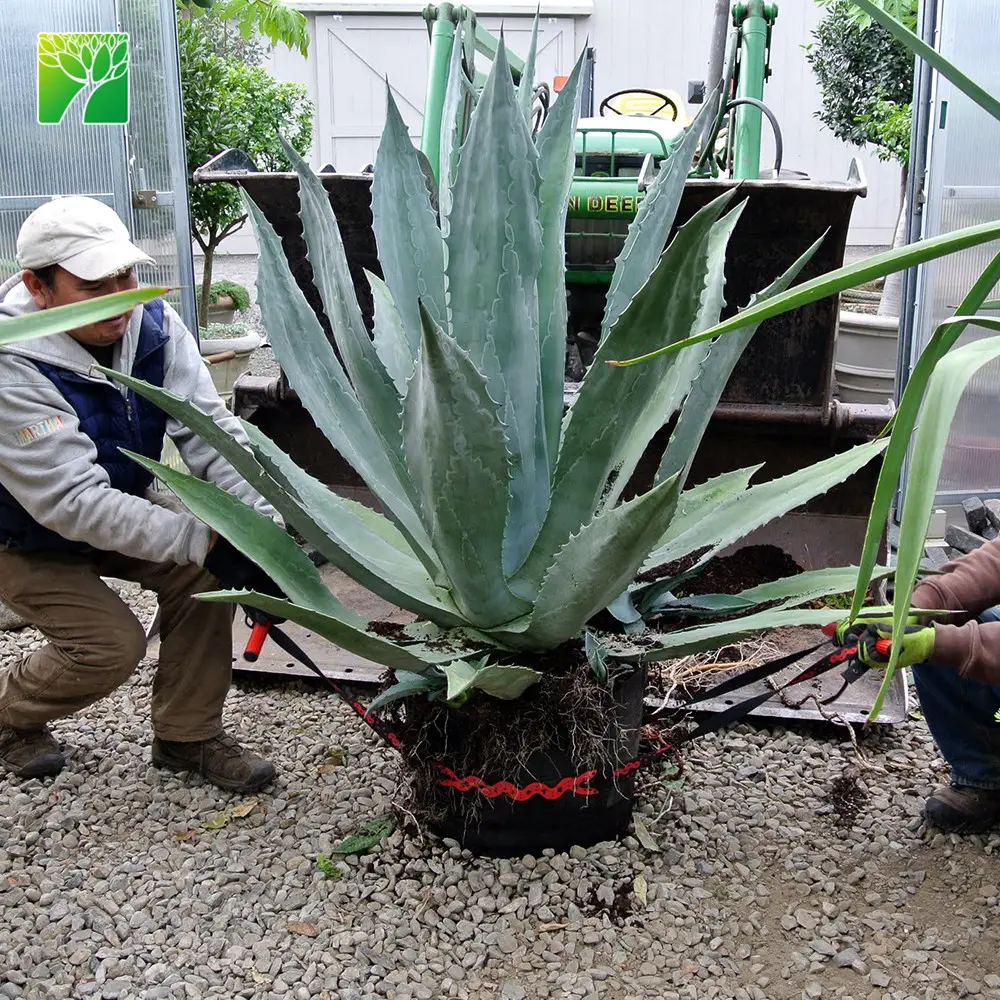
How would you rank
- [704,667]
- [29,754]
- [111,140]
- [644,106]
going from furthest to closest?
[644,106] < [111,140] < [704,667] < [29,754]

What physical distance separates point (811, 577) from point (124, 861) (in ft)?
4.53

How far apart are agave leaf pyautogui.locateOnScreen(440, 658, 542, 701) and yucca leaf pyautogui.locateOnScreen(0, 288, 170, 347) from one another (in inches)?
32.3

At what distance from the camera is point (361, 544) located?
7.03 ft

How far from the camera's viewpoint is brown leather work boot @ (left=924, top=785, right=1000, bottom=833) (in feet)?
7.24

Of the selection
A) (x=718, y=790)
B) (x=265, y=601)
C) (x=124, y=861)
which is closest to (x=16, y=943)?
(x=124, y=861)

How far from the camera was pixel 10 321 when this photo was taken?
0.93m

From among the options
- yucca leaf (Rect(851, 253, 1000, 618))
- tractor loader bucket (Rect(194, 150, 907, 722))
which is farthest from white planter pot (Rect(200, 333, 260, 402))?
yucca leaf (Rect(851, 253, 1000, 618))

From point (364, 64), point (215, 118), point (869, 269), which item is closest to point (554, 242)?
point (869, 269)

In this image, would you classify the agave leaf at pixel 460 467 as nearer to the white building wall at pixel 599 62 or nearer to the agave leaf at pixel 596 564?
the agave leaf at pixel 596 564

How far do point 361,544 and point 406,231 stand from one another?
57cm

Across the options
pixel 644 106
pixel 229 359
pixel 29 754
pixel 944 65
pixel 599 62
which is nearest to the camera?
pixel 944 65

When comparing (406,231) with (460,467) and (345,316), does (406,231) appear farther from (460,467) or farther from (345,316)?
(460,467)

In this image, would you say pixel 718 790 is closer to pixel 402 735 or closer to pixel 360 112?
pixel 402 735

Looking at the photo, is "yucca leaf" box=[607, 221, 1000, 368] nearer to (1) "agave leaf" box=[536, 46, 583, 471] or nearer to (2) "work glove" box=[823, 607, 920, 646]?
(2) "work glove" box=[823, 607, 920, 646]
